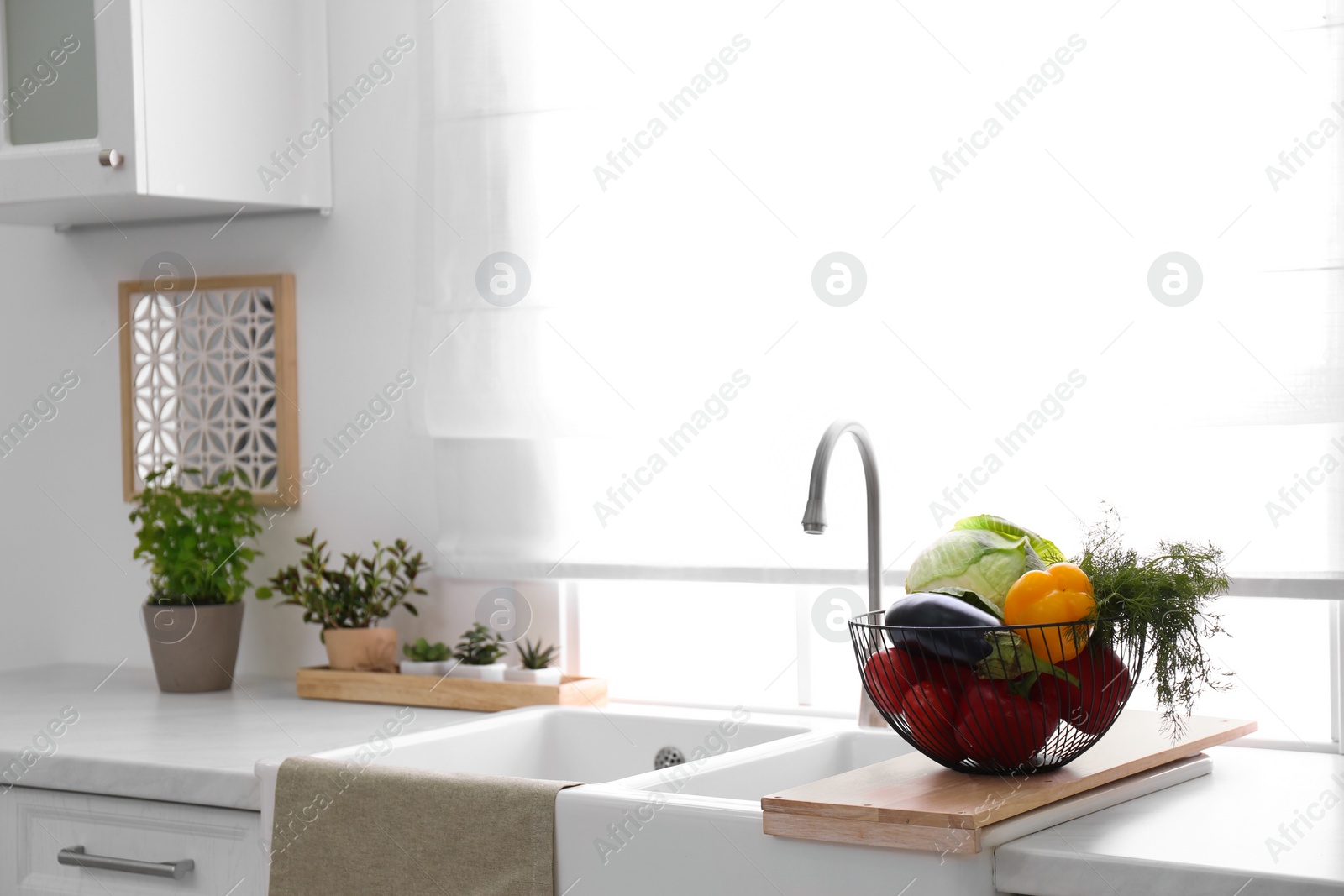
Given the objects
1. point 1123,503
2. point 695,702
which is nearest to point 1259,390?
point 1123,503

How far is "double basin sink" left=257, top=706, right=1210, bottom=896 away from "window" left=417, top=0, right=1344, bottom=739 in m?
0.19

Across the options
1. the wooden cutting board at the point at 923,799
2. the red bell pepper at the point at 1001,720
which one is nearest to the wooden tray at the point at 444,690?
the wooden cutting board at the point at 923,799

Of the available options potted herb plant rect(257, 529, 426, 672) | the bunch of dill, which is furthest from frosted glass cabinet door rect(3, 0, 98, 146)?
the bunch of dill

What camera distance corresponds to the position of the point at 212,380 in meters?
2.26

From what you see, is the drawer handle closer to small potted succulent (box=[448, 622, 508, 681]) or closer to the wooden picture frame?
small potted succulent (box=[448, 622, 508, 681])

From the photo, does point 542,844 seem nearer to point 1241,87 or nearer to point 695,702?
point 695,702

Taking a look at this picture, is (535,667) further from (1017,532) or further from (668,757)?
(1017,532)

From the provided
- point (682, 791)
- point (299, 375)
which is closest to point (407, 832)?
point (682, 791)

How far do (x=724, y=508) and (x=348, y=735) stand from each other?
54 cm

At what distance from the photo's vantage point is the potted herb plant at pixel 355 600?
2.02 meters

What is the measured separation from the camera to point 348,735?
1721 mm

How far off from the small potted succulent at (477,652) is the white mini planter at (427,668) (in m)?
0.01

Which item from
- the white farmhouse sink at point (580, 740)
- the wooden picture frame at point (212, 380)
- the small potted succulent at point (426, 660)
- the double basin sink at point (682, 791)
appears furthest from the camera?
the wooden picture frame at point (212, 380)

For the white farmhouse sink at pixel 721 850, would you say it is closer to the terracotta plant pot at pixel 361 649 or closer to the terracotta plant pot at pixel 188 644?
the terracotta plant pot at pixel 361 649
